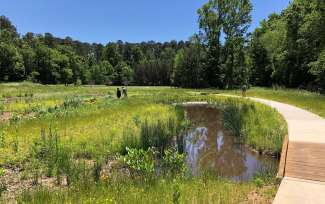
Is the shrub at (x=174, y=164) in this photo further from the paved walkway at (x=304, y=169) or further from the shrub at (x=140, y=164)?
the paved walkway at (x=304, y=169)

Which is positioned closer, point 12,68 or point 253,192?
point 253,192

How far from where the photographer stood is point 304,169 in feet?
25.9

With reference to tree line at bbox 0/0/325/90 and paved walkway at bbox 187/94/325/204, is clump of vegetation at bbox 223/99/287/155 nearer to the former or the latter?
paved walkway at bbox 187/94/325/204

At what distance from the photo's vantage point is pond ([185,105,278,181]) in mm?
A: 9820

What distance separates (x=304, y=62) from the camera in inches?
1762

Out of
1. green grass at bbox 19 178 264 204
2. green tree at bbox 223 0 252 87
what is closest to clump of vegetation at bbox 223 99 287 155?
green grass at bbox 19 178 264 204

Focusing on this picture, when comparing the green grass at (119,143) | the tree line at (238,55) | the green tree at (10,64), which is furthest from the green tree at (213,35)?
the green tree at (10,64)

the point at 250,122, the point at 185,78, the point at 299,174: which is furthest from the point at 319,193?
the point at 185,78

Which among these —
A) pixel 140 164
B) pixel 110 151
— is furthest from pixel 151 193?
pixel 110 151

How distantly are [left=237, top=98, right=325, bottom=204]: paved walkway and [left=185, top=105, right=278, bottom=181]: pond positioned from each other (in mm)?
871

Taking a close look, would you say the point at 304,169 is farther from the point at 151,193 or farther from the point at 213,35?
the point at 213,35

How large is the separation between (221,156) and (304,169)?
450 cm

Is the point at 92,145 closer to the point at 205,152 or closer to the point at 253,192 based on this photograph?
the point at 205,152

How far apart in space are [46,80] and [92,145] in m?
87.7
